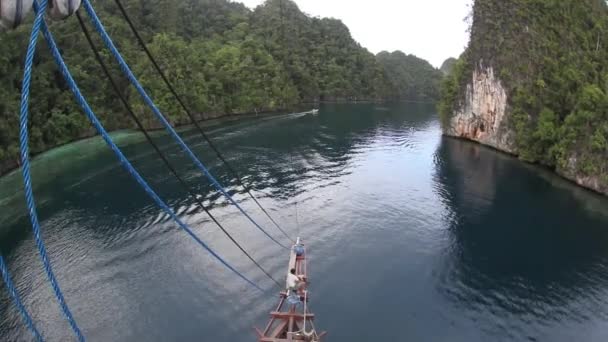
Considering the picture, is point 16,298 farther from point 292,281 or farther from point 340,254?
point 340,254

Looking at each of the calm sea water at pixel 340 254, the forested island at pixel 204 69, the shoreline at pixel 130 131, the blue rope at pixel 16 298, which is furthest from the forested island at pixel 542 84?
the forested island at pixel 204 69

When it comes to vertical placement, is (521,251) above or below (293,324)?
below

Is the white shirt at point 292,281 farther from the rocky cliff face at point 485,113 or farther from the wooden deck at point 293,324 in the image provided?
the rocky cliff face at point 485,113

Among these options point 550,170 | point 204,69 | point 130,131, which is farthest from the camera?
point 204,69

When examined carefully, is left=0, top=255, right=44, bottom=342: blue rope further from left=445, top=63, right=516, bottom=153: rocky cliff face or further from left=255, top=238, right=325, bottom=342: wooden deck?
left=445, top=63, right=516, bottom=153: rocky cliff face

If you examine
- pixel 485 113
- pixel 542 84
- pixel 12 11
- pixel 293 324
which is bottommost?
pixel 293 324

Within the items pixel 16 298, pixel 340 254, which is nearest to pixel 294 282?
pixel 340 254

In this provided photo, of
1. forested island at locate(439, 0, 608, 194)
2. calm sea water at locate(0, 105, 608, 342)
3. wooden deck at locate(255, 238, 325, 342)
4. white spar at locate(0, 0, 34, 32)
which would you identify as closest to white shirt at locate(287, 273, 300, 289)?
wooden deck at locate(255, 238, 325, 342)
